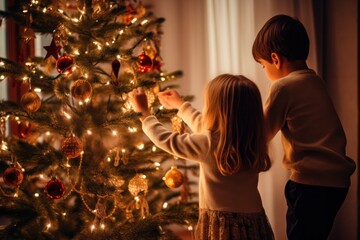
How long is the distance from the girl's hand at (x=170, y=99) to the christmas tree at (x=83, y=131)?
43 millimetres

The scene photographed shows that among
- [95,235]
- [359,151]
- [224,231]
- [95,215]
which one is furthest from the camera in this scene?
[359,151]

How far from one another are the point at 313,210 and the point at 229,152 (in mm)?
442

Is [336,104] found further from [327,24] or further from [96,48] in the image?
[96,48]

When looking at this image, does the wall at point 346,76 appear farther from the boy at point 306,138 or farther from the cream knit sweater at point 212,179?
the cream knit sweater at point 212,179

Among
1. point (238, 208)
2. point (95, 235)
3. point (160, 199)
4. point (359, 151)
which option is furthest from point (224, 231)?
point (359, 151)

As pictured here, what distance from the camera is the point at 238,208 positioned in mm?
1540

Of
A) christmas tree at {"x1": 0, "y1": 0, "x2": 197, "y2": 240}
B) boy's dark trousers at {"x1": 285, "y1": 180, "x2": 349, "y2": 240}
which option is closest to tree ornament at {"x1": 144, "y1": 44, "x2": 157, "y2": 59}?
christmas tree at {"x1": 0, "y1": 0, "x2": 197, "y2": 240}

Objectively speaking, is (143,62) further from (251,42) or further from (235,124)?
(251,42)

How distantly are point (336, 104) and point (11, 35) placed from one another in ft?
7.96

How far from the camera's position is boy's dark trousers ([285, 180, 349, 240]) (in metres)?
1.61

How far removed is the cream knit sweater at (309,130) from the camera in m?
1.59

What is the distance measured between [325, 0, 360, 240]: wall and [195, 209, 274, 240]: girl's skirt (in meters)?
1.18

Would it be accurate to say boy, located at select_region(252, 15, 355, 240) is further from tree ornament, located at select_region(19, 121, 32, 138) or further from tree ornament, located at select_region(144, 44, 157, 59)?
tree ornament, located at select_region(19, 121, 32, 138)

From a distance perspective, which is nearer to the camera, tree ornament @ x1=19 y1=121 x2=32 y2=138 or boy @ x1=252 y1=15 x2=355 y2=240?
boy @ x1=252 y1=15 x2=355 y2=240
